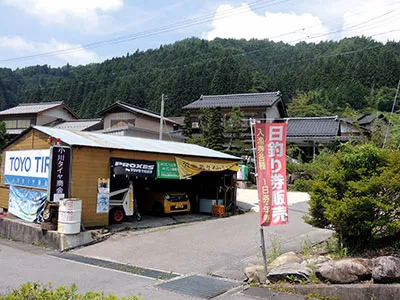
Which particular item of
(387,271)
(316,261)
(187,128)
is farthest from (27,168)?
→ (187,128)

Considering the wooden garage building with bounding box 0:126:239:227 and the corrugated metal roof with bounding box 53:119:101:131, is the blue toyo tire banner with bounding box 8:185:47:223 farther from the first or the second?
the corrugated metal roof with bounding box 53:119:101:131

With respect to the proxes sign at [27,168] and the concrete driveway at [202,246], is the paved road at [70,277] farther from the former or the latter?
the proxes sign at [27,168]

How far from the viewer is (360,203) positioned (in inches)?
277

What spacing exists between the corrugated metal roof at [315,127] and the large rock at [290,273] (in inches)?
984

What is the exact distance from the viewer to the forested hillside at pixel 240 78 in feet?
176

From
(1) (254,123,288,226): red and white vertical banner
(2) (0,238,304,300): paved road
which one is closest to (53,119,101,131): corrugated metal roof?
(2) (0,238,304,300): paved road

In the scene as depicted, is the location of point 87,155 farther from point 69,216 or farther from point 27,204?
point 27,204

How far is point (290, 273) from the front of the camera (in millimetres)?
6781

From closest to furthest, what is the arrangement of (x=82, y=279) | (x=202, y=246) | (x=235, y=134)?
(x=82, y=279) < (x=202, y=246) < (x=235, y=134)

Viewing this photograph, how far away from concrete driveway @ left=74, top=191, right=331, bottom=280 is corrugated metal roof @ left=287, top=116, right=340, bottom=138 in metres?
18.4

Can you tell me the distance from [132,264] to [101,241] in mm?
2745

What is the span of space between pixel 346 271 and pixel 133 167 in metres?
8.54

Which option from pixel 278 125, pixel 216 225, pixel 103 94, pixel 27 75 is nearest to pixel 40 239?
pixel 216 225

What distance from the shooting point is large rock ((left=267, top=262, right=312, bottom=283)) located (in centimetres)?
666
